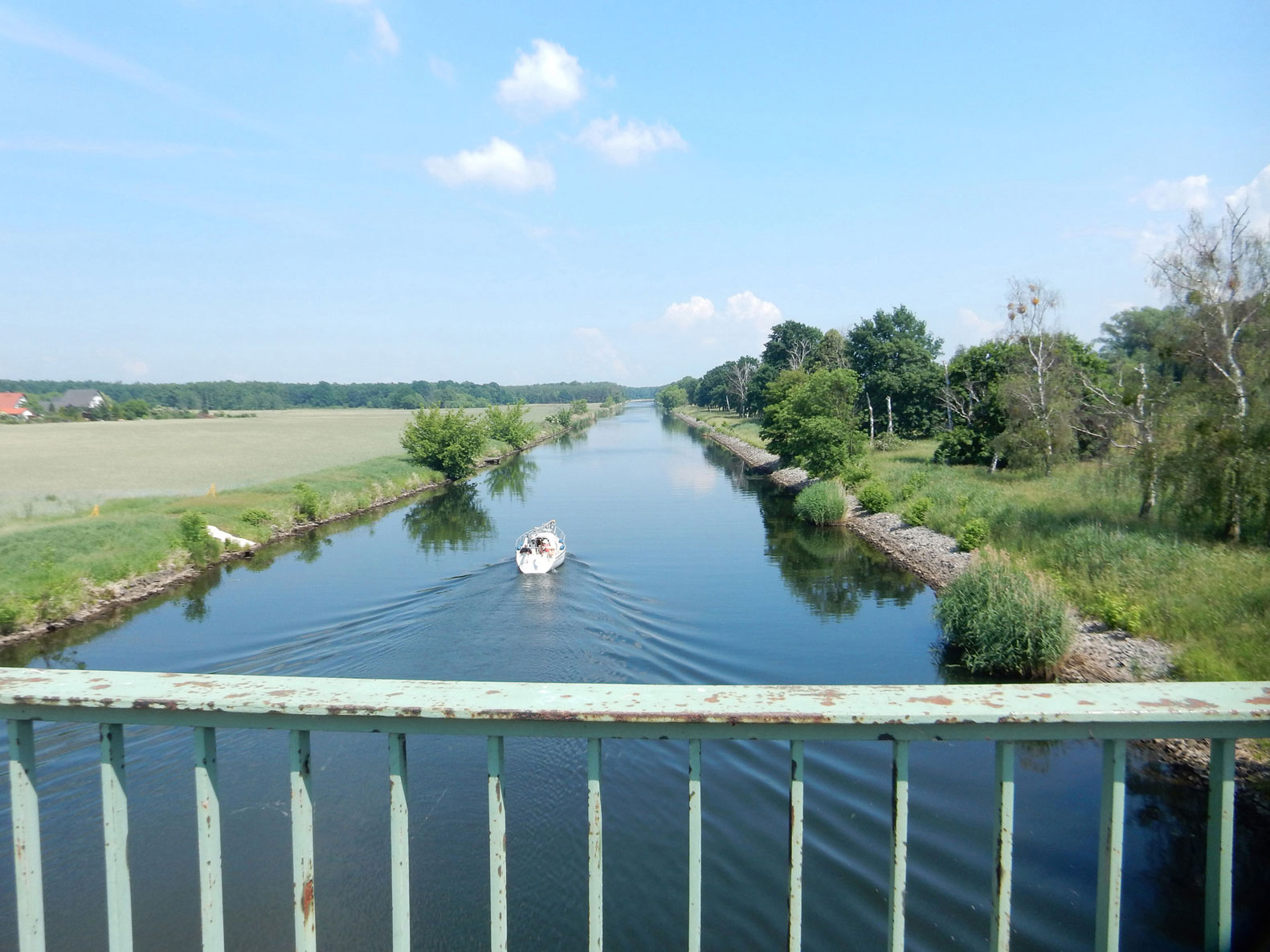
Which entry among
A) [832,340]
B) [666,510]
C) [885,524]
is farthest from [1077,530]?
[832,340]

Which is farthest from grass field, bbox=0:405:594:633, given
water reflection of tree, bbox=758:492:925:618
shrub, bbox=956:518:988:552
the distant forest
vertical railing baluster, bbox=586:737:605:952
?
the distant forest

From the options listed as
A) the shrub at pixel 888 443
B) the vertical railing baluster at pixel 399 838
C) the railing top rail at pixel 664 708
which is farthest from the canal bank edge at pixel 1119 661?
the shrub at pixel 888 443

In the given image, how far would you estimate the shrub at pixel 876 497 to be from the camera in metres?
29.9

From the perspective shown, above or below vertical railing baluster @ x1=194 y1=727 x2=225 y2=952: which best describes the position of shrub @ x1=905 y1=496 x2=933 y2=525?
below

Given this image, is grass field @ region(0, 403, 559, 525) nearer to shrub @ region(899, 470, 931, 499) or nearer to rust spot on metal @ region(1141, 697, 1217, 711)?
shrub @ region(899, 470, 931, 499)

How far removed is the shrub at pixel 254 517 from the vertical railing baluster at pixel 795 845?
1181 inches

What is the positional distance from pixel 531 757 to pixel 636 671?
173 inches

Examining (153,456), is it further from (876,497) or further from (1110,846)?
(1110,846)

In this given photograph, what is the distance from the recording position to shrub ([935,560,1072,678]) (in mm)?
13055

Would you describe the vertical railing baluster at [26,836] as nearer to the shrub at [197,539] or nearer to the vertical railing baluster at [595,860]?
the vertical railing baluster at [595,860]

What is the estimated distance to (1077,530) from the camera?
17.6 meters

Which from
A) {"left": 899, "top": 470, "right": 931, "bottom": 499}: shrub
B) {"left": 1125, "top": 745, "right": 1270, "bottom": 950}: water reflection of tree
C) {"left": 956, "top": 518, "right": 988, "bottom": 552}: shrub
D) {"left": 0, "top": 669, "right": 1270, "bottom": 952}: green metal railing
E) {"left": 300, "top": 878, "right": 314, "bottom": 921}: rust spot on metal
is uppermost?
{"left": 0, "top": 669, "right": 1270, "bottom": 952}: green metal railing

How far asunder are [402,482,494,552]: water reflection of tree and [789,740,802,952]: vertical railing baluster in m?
24.7

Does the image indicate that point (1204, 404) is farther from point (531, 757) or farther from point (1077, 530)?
point (531, 757)
